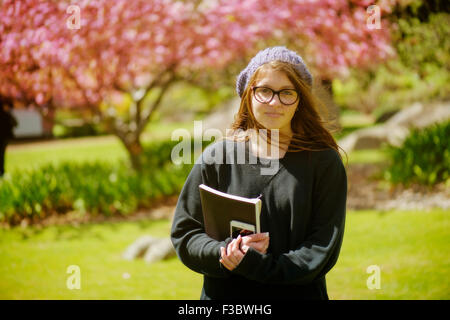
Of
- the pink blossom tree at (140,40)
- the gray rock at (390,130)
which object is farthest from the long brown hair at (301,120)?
the gray rock at (390,130)

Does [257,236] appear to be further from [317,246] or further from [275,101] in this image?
[275,101]

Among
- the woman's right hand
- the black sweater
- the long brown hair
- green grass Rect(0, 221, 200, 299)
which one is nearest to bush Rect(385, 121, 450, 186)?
green grass Rect(0, 221, 200, 299)

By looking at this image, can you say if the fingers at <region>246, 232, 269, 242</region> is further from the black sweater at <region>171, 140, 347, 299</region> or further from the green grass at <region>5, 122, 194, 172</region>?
the green grass at <region>5, 122, 194, 172</region>

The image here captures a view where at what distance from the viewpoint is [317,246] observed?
4.77ft

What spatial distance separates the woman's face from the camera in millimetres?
1533

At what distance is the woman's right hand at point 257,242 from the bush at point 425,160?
4492mm

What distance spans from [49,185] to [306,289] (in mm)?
4288

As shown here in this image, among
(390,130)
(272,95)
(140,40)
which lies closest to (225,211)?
(272,95)

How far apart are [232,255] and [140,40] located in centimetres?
418

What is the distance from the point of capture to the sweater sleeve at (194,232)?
1508 mm

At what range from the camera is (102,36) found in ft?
15.4

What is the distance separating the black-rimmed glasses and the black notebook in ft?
1.25
